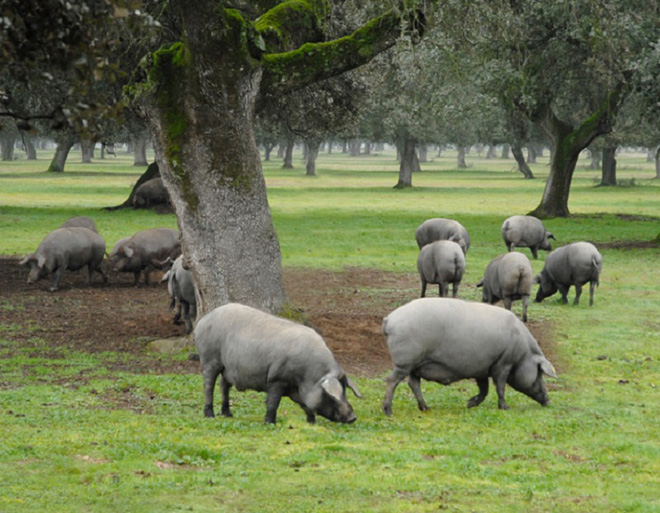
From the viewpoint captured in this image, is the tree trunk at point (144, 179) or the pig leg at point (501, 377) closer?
the pig leg at point (501, 377)

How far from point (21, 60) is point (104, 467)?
4.46 metres

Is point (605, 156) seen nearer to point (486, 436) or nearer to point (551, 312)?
point (551, 312)

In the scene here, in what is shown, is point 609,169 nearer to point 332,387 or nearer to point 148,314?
point 148,314

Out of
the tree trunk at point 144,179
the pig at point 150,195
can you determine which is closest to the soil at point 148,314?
the pig at point 150,195

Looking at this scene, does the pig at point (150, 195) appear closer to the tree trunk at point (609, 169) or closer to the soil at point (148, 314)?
the soil at point (148, 314)

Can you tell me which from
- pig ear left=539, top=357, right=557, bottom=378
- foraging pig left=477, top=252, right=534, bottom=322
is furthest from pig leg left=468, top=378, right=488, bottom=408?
foraging pig left=477, top=252, right=534, bottom=322

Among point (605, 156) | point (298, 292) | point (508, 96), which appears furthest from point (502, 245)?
point (605, 156)

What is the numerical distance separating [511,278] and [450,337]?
715 cm

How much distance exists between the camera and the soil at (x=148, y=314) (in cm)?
1583

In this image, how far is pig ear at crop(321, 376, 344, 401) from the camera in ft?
34.9

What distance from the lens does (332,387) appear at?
10672 millimetres

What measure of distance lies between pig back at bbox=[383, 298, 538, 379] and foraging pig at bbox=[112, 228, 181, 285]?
1264 cm

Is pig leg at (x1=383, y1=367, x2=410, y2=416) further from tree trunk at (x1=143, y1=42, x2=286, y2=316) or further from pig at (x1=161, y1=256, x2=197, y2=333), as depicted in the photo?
pig at (x1=161, y1=256, x2=197, y2=333)

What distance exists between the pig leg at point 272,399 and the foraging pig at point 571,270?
11339mm
